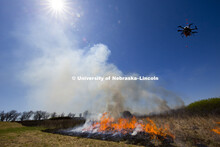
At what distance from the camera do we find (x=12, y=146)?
39.1 ft

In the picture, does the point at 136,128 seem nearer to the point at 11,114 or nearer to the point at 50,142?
the point at 50,142

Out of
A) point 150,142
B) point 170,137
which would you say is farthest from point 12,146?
point 170,137

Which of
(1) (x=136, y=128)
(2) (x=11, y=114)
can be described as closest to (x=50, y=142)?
(1) (x=136, y=128)

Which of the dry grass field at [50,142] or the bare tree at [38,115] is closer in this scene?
the dry grass field at [50,142]

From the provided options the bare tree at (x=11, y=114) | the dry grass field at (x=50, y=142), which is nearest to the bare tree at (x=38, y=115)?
the bare tree at (x=11, y=114)

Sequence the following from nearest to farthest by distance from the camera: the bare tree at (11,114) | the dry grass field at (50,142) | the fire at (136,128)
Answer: the dry grass field at (50,142)
the fire at (136,128)
the bare tree at (11,114)

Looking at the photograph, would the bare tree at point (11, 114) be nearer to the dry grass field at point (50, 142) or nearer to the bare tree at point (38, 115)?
the bare tree at point (38, 115)

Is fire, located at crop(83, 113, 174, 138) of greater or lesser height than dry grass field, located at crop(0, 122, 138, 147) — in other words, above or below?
above

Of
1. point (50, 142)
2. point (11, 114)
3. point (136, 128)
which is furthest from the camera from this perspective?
point (11, 114)

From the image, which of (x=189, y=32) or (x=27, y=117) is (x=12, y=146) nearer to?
(x=189, y=32)

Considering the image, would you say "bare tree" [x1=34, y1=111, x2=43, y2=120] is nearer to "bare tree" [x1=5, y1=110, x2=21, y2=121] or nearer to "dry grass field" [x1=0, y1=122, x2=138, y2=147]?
"bare tree" [x1=5, y1=110, x2=21, y2=121]

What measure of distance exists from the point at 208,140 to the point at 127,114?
48.2 metres

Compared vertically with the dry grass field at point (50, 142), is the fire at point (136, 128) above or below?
above

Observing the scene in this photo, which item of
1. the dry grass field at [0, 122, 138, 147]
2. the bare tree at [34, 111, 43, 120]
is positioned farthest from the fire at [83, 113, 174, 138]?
the bare tree at [34, 111, 43, 120]
